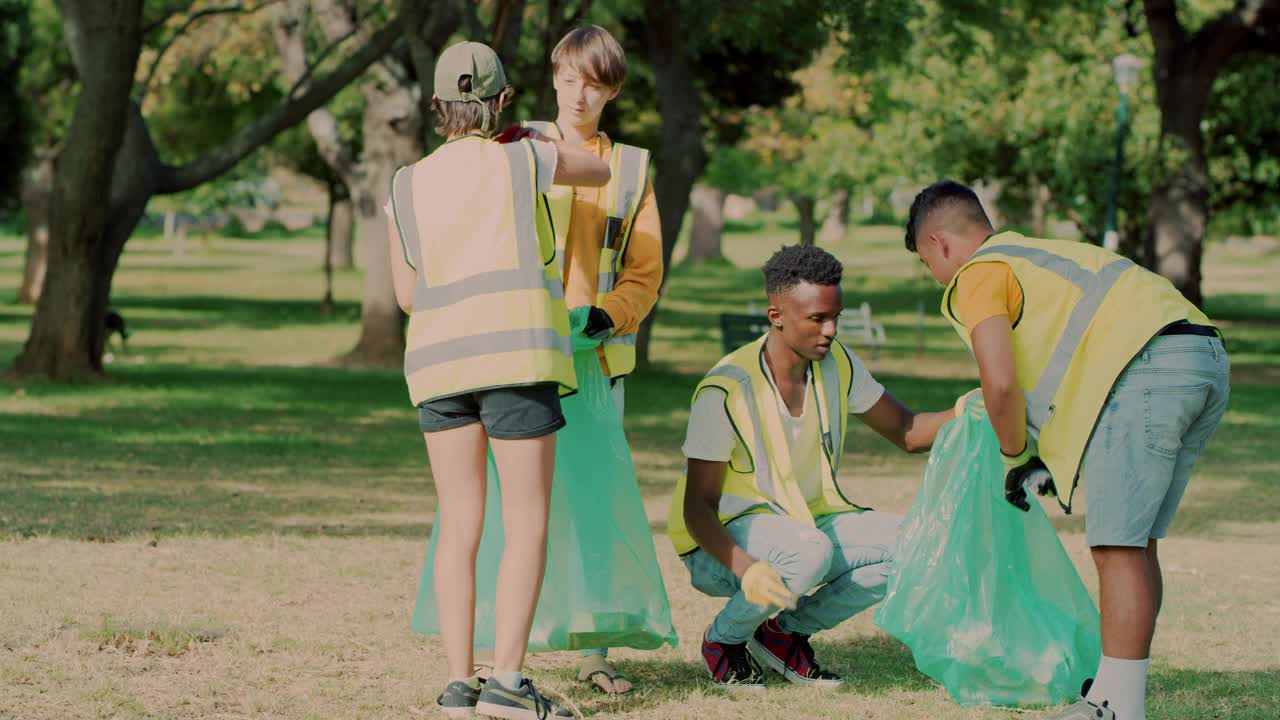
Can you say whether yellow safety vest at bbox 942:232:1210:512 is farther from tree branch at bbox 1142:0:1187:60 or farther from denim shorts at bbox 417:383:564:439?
tree branch at bbox 1142:0:1187:60

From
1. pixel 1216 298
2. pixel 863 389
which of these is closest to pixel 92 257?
pixel 863 389

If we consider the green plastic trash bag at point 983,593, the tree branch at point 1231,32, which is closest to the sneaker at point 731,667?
the green plastic trash bag at point 983,593

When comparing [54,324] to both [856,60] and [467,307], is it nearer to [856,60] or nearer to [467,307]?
[856,60]

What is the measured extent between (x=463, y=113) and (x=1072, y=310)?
1.74 metres

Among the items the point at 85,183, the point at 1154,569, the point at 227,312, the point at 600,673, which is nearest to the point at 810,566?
the point at 600,673

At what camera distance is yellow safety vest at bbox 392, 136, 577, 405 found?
473 centimetres

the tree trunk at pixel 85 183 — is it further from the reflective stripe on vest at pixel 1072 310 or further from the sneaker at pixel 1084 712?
the sneaker at pixel 1084 712

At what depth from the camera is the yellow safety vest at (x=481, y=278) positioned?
15.5ft

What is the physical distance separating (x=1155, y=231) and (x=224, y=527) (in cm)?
1981

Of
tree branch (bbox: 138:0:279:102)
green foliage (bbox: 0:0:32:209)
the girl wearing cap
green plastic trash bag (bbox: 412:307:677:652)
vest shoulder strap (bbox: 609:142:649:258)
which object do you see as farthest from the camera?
green foliage (bbox: 0:0:32:209)

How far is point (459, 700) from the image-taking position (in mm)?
4949

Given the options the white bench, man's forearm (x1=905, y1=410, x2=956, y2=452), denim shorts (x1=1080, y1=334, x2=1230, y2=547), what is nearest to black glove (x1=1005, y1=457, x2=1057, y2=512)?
denim shorts (x1=1080, y1=334, x2=1230, y2=547)

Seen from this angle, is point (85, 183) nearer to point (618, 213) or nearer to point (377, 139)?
point (377, 139)

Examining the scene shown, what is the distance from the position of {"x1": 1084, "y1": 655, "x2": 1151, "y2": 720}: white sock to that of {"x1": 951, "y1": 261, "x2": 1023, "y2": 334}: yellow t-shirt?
3.17ft
